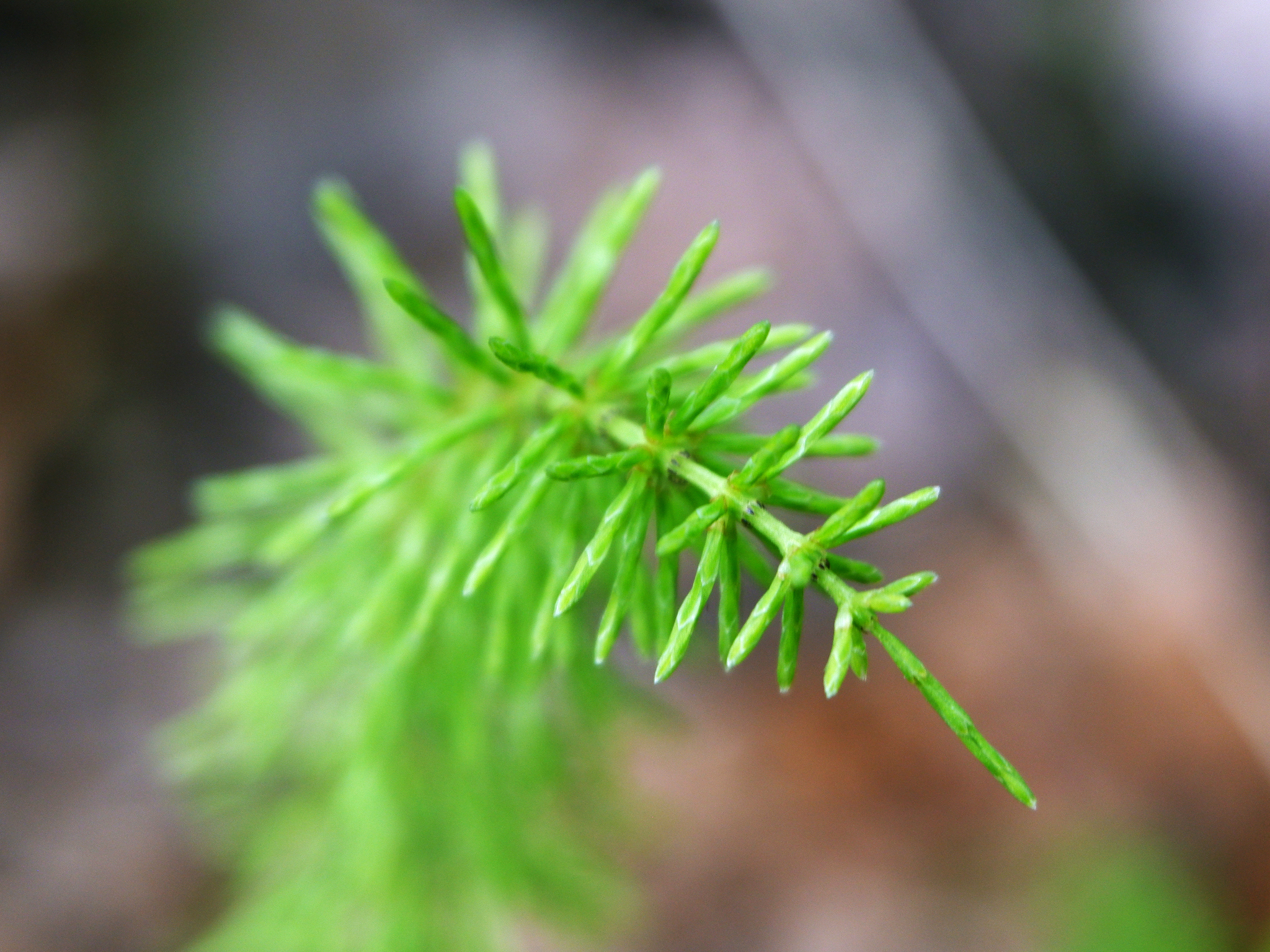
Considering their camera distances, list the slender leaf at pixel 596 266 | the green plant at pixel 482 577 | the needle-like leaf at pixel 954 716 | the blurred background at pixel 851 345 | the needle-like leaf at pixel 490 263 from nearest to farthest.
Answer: the needle-like leaf at pixel 954 716 → the green plant at pixel 482 577 → the needle-like leaf at pixel 490 263 → the slender leaf at pixel 596 266 → the blurred background at pixel 851 345

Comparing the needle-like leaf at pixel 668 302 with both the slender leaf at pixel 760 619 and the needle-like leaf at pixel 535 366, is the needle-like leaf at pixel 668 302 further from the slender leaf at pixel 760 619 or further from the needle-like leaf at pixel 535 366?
the slender leaf at pixel 760 619

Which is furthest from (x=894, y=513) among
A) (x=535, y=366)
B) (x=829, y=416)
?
(x=535, y=366)

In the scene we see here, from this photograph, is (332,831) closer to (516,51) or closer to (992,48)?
(516,51)

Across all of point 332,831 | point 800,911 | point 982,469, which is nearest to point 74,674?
point 332,831

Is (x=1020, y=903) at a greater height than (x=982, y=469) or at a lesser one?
lesser

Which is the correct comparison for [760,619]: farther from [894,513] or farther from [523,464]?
[523,464]

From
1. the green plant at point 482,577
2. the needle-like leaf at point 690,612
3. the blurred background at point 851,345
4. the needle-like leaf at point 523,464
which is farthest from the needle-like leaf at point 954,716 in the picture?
the blurred background at point 851,345
